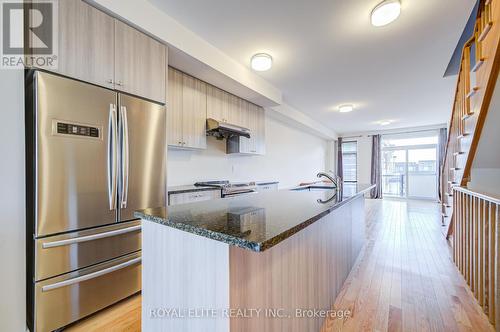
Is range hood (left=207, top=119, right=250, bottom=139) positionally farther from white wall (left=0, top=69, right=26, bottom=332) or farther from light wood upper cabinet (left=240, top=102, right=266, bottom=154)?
white wall (left=0, top=69, right=26, bottom=332)

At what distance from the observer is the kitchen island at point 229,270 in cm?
79

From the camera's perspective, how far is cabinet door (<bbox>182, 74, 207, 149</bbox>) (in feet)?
9.71

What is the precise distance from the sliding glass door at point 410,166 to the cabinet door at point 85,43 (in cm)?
908

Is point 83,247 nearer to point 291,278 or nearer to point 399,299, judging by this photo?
point 291,278

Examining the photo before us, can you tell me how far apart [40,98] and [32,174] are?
1.63ft

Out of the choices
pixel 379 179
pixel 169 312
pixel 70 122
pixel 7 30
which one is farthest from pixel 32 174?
pixel 379 179

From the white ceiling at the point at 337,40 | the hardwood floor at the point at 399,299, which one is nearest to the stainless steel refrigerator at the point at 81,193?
the hardwood floor at the point at 399,299

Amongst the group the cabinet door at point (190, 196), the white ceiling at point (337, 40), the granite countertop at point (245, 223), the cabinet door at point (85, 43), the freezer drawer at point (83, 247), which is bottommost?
the freezer drawer at point (83, 247)

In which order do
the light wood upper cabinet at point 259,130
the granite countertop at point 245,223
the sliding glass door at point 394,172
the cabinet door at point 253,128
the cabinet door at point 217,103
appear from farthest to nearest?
1. the sliding glass door at point 394,172
2. the light wood upper cabinet at point 259,130
3. the cabinet door at point 253,128
4. the cabinet door at point 217,103
5. the granite countertop at point 245,223

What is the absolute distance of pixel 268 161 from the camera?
538 cm

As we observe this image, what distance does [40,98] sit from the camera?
1.41 m

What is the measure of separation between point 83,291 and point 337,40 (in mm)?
3457

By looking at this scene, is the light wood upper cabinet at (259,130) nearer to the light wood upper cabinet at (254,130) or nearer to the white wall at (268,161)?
the light wood upper cabinet at (254,130)

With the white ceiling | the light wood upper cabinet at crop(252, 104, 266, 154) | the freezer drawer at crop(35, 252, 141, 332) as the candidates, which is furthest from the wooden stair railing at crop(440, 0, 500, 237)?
the freezer drawer at crop(35, 252, 141, 332)
